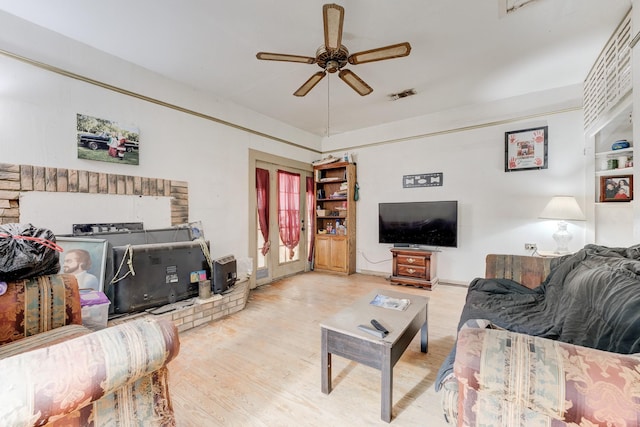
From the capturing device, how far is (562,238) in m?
3.16

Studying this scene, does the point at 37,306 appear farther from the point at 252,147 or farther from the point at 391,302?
the point at 252,147

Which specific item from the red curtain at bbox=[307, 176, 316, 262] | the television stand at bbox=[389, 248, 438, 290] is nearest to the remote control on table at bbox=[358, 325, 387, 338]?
the television stand at bbox=[389, 248, 438, 290]

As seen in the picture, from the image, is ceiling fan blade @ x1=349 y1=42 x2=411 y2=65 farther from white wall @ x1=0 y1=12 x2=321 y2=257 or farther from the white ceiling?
white wall @ x1=0 y1=12 x2=321 y2=257

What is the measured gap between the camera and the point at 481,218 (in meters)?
3.86

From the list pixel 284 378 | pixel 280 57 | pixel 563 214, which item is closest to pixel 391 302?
pixel 284 378

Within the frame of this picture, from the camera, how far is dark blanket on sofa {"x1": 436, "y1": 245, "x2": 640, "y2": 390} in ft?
3.62

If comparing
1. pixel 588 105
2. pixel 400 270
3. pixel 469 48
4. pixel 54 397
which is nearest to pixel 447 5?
pixel 469 48

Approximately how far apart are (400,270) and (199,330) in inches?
114

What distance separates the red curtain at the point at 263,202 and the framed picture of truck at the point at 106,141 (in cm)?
170

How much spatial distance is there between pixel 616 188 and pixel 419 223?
2.11m

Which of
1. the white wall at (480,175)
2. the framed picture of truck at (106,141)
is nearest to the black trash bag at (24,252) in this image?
the framed picture of truck at (106,141)

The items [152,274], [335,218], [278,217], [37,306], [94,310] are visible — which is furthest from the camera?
[335,218]

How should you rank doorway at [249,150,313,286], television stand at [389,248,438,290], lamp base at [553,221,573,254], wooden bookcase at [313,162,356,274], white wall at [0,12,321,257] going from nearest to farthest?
1. white wall at [0,12,321,257]
2. lamp base at [553,221,573,254]
3. television stand at [389,248,438,290]
4. doorway at [249,150,313,286]
5. wooden bookcase at [313,162,356,274]

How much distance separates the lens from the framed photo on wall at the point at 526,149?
3.46 meters
